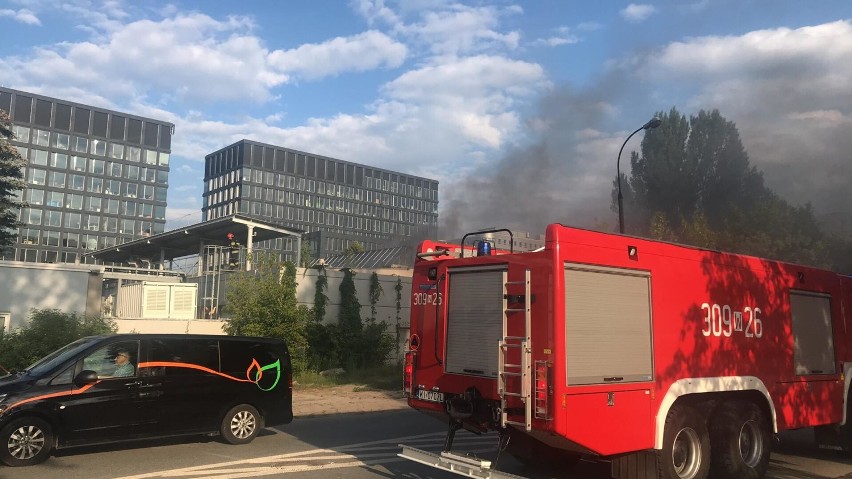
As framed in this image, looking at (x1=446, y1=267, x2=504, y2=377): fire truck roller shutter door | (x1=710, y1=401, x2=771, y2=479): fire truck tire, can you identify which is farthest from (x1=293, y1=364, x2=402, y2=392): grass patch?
(x1=710, y1=401, x2=771, y2=479): fire truck tire

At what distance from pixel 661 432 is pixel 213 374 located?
6.77 metres

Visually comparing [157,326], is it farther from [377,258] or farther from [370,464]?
[377,258]

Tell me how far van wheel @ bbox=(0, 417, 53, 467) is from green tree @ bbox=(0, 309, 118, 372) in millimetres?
Answer: 7688

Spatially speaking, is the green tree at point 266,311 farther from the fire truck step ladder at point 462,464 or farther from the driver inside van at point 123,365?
the fire truck step ladder at point 462,464

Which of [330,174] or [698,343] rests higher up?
[330,174]

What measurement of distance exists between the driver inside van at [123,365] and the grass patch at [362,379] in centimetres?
997

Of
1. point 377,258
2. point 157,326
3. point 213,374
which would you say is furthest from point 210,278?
point 213,374

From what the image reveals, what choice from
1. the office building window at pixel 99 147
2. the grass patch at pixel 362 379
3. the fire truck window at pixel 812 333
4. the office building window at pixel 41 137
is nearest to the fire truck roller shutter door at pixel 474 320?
the fire truck window at pixel 812 333

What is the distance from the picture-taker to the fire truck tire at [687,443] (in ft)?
21.6

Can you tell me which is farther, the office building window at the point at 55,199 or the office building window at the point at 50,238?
the office building window at the point at 55,199

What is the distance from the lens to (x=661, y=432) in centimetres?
637

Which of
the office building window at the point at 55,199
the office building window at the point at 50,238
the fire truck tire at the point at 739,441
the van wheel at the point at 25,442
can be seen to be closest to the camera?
the fire truck tire at the point at 739,441

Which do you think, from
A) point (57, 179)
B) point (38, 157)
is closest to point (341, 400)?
point (38, 157)

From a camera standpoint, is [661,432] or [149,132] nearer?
[661,432]
